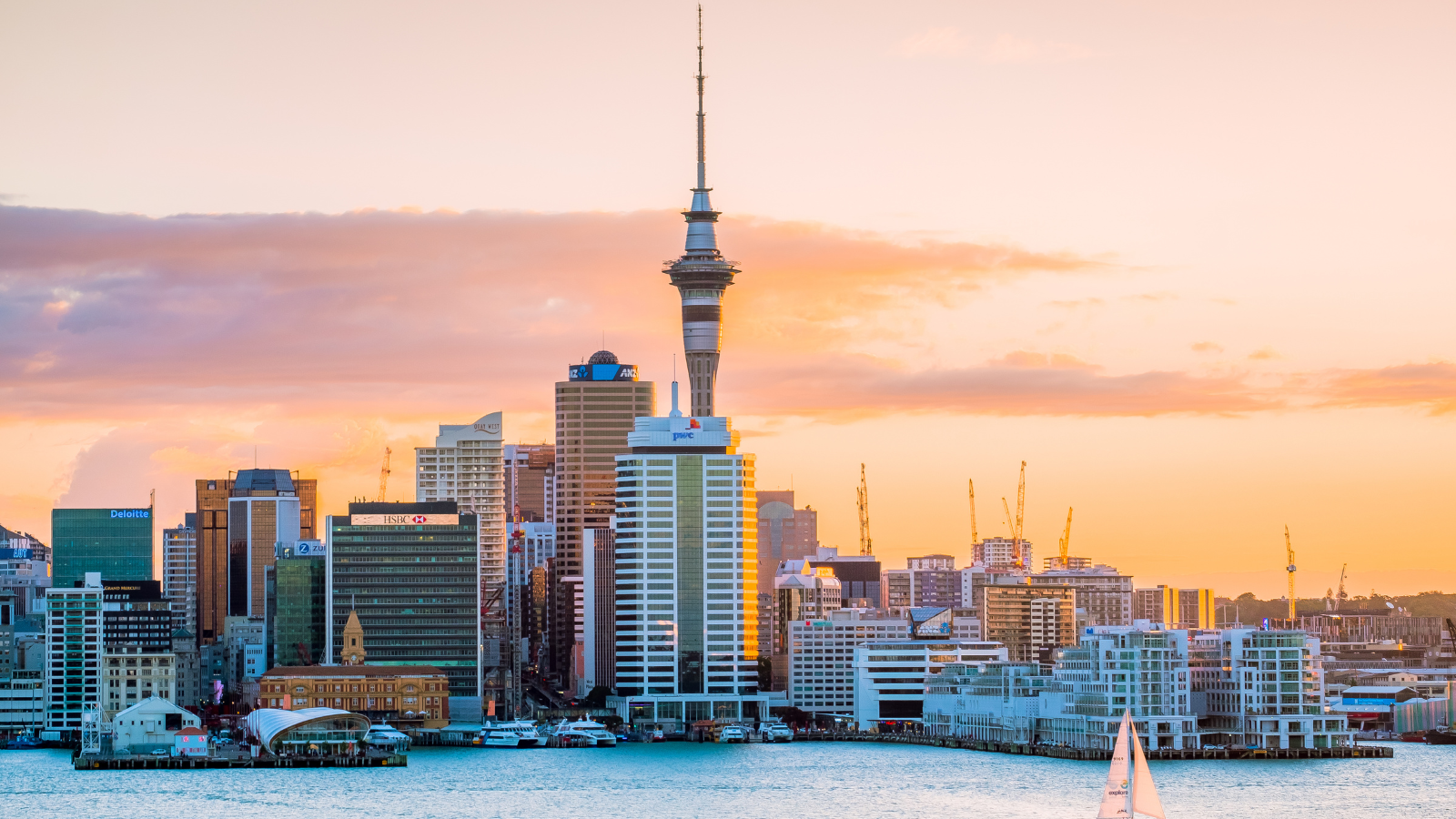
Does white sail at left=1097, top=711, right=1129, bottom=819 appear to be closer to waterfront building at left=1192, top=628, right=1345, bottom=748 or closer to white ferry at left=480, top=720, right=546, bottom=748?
waterfront building at left=1192, top=628, right=1345, bottom=748

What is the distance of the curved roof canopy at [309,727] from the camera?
175625 mm

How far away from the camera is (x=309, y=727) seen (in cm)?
17775

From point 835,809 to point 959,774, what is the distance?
25.8m

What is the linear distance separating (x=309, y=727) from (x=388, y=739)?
8.15 m

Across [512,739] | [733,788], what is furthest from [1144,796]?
[512,739]

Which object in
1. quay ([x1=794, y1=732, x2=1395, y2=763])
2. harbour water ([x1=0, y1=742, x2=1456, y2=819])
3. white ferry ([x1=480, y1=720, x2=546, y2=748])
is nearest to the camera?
harbour water ([x1=0, y1=742, x2=1456, y2=819])

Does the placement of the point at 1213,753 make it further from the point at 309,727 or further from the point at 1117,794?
the point at 1117,794

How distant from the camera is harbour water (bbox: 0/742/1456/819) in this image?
423 ft

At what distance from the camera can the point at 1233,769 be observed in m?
157

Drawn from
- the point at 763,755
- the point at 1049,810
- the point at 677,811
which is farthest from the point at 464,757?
the point at 1049,810

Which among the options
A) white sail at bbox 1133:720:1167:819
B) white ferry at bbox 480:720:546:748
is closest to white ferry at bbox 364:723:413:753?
white ferry at bbox 480:720:546:748

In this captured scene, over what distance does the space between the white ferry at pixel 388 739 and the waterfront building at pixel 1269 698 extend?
202 feet

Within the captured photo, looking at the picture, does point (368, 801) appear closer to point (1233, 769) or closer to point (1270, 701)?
point (1233, 769)

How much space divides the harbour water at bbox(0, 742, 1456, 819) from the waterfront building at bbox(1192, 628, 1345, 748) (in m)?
5.06
